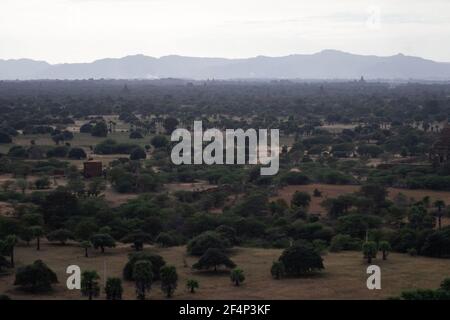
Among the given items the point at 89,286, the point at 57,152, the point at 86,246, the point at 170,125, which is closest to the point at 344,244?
the point at 86,246

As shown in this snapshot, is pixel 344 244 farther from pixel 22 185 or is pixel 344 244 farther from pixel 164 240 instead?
pixel 22 185

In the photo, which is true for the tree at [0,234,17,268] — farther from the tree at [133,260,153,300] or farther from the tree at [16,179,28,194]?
the tree at [16,179,28,194]

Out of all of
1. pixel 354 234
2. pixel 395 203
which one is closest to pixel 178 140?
pixel 395 203
